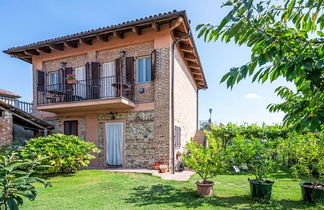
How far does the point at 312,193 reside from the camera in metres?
4.38

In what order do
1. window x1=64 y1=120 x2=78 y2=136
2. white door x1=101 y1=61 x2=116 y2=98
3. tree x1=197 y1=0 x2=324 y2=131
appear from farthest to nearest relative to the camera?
window x1=64 y1=120 x2=78 y2=136, white door x1=101 y1=61 x2=116 y2=98, tree x1=197 y1=0 x2=324 y2=131

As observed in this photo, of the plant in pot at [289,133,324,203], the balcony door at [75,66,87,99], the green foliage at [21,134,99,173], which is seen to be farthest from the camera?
the balcony door at [75,66,87,99]

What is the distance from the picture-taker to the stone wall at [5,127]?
8406 mm

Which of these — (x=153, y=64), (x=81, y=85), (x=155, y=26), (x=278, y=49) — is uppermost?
(x=155, y=26)

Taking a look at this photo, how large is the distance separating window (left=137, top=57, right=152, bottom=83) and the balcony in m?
0.60

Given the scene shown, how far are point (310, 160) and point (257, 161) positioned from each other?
133 centimetres

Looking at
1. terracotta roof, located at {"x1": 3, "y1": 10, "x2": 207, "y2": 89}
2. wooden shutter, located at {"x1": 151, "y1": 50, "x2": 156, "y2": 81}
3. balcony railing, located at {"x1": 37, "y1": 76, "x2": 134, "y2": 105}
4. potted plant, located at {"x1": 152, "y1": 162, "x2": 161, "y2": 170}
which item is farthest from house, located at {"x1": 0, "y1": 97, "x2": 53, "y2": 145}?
wooden shutter, located at {"x1": 151, "y1": 50, "x2": 156, "y2": 81}

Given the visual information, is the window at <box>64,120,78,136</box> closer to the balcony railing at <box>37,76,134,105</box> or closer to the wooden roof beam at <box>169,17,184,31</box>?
the balcony railing at <box>37,76,134,105</box>

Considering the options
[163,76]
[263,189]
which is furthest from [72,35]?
[263,189]

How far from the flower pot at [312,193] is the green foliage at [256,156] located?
0.79 meters

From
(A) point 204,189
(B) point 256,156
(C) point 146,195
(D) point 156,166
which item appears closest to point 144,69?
(D) point 156,166

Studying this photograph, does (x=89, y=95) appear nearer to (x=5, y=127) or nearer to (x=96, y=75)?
(x=96, y=75)

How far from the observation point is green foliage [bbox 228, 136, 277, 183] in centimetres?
471

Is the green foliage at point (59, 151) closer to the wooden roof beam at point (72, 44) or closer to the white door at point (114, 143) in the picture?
the white door at point (114, 143)
